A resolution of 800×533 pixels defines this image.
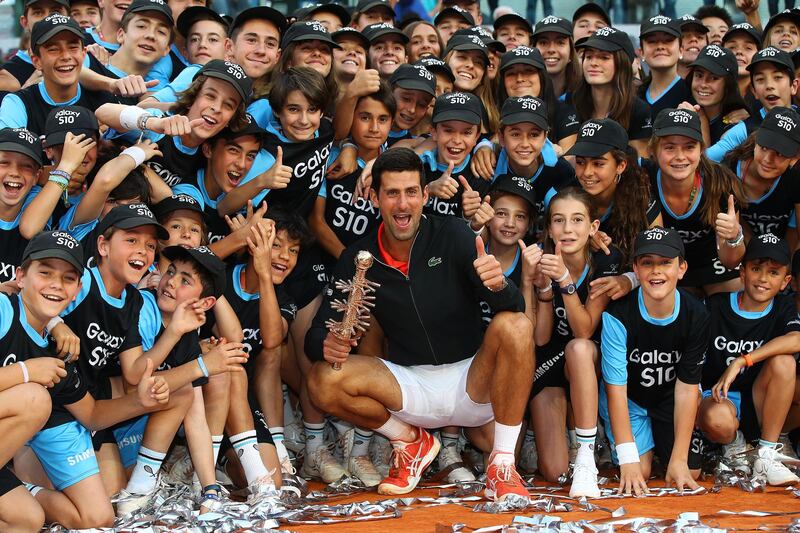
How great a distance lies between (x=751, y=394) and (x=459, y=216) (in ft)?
8.00

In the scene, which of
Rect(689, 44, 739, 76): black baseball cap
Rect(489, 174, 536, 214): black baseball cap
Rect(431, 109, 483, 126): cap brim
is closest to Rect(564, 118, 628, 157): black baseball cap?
Rect(489, 174, 536, 214): black baseball cap

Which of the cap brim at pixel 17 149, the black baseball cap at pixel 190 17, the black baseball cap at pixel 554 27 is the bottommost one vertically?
the cap brim at pixel 17 149

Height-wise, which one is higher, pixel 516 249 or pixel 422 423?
pixel 516 249

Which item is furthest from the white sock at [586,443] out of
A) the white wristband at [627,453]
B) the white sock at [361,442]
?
the white sock at [361,442]

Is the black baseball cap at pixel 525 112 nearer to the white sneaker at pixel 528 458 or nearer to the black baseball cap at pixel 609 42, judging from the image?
the black baseball cap at pixel 609 42

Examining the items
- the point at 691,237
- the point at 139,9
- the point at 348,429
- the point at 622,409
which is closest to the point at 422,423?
the point at 348,429

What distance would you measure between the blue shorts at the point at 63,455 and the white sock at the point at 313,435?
5.67ft

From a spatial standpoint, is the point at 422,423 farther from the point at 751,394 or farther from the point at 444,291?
the point at 751,394

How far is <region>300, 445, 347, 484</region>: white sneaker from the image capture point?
776 centimetres

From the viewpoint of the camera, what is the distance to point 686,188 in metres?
8.31

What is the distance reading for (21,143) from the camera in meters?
6.96

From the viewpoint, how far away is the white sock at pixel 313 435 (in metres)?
8.02

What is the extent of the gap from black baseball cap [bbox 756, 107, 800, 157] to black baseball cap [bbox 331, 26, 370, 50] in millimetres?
3250

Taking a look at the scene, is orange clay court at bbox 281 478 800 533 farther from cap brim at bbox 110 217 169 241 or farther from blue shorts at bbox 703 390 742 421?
cap brim at bbox 110 217 169 241
